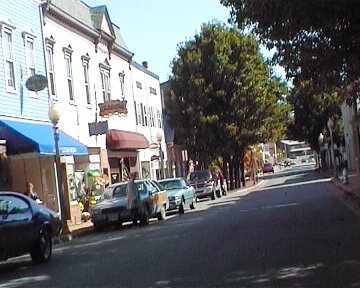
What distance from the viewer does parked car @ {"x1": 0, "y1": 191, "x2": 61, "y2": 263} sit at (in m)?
13.5

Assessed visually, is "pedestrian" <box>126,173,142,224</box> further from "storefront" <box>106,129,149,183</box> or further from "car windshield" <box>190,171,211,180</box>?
"car windshield" <box>190,171,211,180</box>

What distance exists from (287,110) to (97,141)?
→ 2505 cm

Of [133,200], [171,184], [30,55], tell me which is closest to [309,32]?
[133,200]

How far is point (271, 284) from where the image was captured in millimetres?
10086

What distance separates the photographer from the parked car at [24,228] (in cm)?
1351

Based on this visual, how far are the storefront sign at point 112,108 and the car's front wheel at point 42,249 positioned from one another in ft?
61.1

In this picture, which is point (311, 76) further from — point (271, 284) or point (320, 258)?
point (271, 284)

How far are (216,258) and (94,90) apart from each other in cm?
2322

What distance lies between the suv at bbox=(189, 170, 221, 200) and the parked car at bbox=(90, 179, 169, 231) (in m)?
13.4

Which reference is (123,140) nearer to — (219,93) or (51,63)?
(51,63)

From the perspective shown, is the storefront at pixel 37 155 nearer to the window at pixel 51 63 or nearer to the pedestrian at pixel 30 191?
the pedestrian at pixel 30 191

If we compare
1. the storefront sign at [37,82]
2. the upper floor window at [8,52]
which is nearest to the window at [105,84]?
the upper floor window at [8,52]

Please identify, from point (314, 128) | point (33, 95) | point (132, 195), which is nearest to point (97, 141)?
point (33, 95)

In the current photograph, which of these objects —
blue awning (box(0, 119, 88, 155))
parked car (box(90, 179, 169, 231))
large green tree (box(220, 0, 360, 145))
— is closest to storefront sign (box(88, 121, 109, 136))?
blue awning (box(0, 119, 88, 155))
